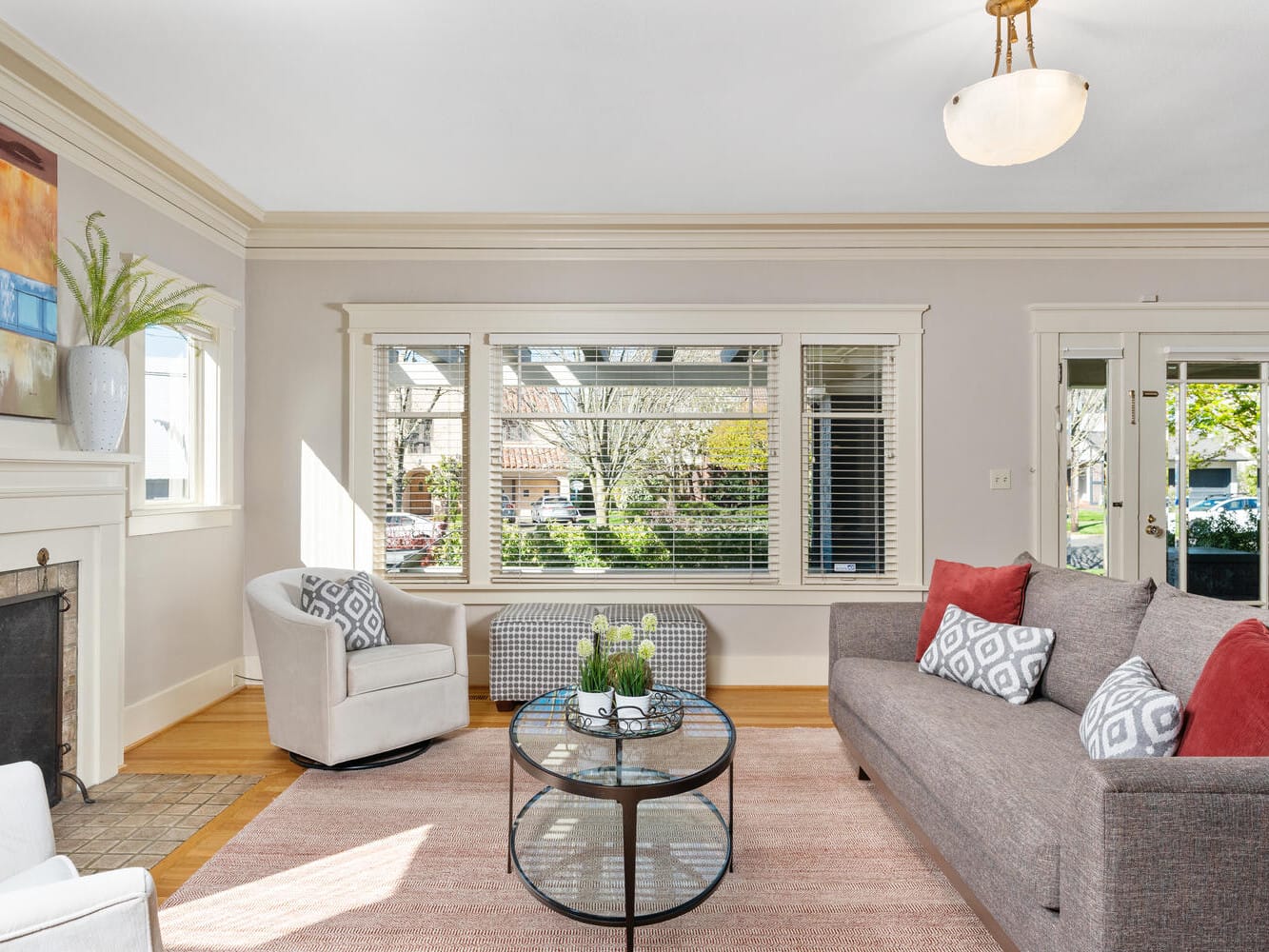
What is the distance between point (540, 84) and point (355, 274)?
206cm

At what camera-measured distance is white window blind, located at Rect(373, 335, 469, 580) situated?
4.29 meters

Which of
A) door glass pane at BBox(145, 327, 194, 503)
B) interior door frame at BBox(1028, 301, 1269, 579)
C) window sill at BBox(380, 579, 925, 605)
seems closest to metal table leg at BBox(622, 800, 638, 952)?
window sill at BBox(380, 579, 925, 605)

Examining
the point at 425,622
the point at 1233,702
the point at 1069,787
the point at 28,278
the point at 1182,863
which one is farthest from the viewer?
the point at 425,622

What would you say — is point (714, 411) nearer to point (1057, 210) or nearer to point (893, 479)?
point (893, 479)

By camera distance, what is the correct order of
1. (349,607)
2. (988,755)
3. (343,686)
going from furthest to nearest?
(349,607), (343,686), (988,755)

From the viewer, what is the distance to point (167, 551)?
11.7 ft

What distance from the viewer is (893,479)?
429 cm

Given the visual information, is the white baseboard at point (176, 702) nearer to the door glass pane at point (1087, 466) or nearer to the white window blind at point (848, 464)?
the white window blind at point (848, 464)

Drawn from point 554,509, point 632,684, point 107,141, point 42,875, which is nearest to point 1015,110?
point 632,684

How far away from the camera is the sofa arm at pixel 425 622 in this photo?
3.36m

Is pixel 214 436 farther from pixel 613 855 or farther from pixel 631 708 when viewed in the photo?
pixel 613 855

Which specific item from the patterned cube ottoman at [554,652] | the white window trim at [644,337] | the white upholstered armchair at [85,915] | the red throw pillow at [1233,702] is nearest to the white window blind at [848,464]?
the white window trim at [644,337]

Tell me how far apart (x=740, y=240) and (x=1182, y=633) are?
9.82ft

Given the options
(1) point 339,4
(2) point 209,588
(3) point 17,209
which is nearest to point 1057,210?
(1) point 339,4
